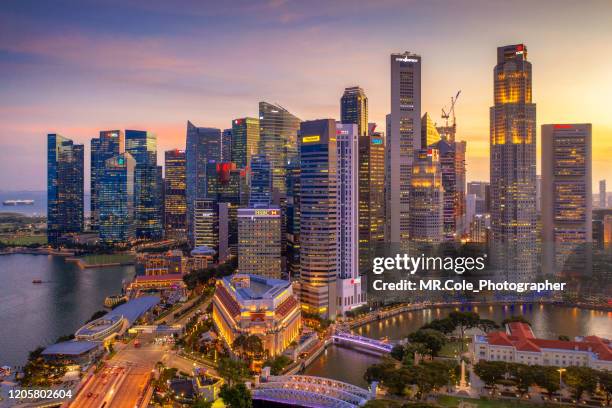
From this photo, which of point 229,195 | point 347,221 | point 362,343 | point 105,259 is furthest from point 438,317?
point 105,259

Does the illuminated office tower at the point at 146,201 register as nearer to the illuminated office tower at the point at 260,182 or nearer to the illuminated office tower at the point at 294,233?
the illuminated office tower at the point at 260,182

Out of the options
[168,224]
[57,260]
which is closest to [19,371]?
[57,260]

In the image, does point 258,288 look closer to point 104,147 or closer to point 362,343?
point 362,343

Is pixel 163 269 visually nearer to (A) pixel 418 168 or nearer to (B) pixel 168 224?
(A) pixel 418 168

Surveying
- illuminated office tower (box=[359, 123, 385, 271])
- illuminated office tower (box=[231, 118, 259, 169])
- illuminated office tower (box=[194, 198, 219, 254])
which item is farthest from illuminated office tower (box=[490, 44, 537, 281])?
illuminated office tower (box=[231, 118, 259, 169])

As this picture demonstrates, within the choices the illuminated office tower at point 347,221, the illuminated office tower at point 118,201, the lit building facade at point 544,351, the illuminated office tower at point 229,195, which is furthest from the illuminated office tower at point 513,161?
the illuminated office tower at point 118,201

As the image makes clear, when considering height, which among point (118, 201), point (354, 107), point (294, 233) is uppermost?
point (354, 107)
